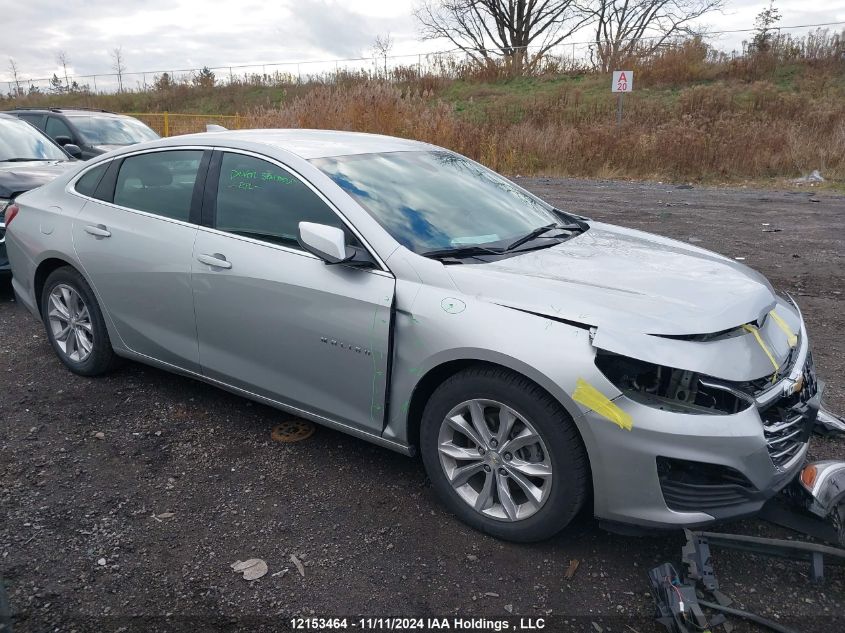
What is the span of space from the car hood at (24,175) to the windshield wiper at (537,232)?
17.1 ft

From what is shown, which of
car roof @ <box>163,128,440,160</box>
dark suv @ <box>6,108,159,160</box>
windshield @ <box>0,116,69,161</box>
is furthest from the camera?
dark suv @ <box>6,108,159,160</box>

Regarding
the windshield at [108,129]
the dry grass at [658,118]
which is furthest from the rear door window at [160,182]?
the dry grass at [658,118]

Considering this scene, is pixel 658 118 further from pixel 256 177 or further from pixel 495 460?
pixel 495 460

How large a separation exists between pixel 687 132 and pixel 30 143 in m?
14.7

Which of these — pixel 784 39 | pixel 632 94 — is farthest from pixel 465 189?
pixel 784 39

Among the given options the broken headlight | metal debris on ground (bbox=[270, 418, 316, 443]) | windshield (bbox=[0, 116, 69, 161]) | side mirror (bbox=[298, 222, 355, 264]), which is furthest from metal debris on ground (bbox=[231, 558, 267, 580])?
windshield (bbox=[0, 116, 69, 161])

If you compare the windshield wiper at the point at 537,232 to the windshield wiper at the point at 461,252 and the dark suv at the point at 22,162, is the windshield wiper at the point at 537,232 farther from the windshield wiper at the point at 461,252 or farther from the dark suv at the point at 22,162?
the dark suv at the point at 22,162

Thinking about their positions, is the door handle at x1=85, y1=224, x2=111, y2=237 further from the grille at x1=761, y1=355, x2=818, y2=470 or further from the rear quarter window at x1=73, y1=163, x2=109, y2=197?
the grille at x1=761, y1=355, x2=818, y2=470

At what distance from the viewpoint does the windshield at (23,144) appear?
7.43m

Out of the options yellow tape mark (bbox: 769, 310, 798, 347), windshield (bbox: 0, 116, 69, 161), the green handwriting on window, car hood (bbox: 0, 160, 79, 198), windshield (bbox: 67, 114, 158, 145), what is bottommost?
yellow tape mark (bbox: 769, 310, 798, 347)

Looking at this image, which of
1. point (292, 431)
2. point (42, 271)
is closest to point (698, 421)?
point (292, 431)

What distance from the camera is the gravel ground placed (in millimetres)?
2498

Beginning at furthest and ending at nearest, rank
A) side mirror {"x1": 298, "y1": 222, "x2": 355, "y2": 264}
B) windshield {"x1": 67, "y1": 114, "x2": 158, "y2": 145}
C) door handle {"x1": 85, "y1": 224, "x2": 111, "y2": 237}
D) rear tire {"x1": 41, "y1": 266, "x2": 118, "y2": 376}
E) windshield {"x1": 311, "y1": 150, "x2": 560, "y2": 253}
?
windshield {"x1": 67, "y1": 114, "x2": 158, "y2": 145} → rear tire {"x1": 41, "y1": 266, "x2": 118, "y2": 376} → door handle {"x1": 85, "y1": 224, "x2": 111, "y2": 237} → windshield {"x1": 311, "y1": 150, "x2": 560, "y2": 253} → side mirror {"x1": 298, "y1": 222, "x2": 355, "y2": 264}

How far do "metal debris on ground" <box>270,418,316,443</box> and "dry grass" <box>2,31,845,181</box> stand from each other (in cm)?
1399
